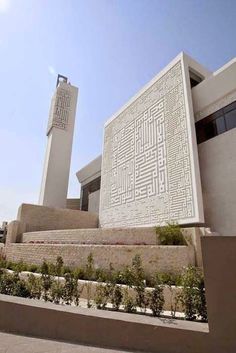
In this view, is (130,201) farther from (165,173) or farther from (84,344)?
(84,344)

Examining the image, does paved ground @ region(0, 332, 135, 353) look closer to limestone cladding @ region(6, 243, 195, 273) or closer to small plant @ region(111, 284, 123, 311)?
small plant @ region(111, 284, 123, 311)

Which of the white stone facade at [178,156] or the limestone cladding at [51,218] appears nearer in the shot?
the white stone facade at [178,156]

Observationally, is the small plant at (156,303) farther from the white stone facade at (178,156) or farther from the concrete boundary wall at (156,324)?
the white stone facade at (178,156)

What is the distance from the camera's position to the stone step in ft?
28.7

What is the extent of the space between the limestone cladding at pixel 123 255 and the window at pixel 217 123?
6.04 meters

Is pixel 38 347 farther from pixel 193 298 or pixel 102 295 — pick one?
pixel 193 298

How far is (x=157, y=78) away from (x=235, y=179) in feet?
24.4

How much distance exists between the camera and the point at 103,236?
391 inches

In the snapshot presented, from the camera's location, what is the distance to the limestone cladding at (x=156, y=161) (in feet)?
33.4

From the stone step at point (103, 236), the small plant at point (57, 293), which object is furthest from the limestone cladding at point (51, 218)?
the small plant at point (57, 293)

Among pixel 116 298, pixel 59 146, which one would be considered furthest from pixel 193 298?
pixel 59 146

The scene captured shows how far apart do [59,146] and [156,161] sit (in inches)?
444

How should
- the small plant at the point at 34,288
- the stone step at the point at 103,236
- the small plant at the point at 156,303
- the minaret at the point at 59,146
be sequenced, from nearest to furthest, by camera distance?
the small plant at the point at 156,303
the small plant at the point at 34,288
the stone step at the point at 103,236
the minaret at the point at 59,146

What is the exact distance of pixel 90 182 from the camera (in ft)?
69.4
